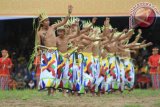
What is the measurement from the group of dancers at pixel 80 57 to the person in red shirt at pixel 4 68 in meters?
4.25

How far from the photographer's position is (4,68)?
17234mm

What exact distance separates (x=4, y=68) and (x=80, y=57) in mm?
5385

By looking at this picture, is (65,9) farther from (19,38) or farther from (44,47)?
(44,47)

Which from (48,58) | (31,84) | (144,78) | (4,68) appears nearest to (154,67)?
(144,78)

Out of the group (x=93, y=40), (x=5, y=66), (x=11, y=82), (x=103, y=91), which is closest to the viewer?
(x=93, y=40)

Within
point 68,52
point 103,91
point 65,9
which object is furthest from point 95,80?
point 65,9

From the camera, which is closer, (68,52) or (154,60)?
(68,52)

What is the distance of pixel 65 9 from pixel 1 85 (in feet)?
12.7

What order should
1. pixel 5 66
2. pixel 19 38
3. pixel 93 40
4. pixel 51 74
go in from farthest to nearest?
pixel 19 38
pixel 5 66
pixel 93 40
pixel 51 74

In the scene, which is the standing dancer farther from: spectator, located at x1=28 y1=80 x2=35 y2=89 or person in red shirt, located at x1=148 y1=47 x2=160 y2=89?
spectator, located at x1=28 y1=80 x2=35 y2=89

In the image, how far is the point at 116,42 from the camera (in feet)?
45.5

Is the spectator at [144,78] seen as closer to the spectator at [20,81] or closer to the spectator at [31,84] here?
the spectator at [31,84]

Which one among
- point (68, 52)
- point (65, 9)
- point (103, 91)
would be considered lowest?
point (103, 91)

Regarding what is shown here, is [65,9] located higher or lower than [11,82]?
higher
